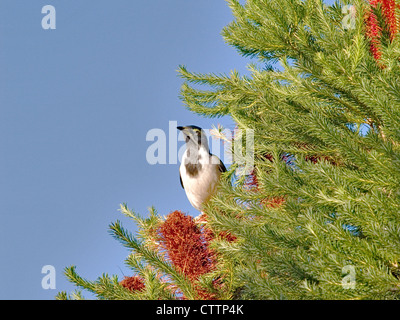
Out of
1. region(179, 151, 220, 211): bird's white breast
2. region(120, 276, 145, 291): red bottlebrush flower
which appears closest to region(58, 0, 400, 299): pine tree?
region(120, 276, 145, 291): red bottlebrush flower

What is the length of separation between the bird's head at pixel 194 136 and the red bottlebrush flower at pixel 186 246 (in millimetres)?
3010

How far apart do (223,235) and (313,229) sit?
5.50 ft

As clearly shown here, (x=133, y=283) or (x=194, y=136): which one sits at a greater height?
(x=194, y=136)

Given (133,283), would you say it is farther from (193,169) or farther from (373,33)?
(193,169)

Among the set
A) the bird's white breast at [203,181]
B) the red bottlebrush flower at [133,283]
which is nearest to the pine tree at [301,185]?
the red bottlebrush flower at [133,283]

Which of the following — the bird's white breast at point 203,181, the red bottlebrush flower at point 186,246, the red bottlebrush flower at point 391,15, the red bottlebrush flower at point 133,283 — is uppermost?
the red bottlebrush flower at point 391,15

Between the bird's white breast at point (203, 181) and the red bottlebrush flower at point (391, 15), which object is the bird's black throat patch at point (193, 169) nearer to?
the bird's white breast at point (203, 181)

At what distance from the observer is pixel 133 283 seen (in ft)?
14.3

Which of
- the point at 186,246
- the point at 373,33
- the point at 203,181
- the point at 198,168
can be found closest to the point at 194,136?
the point at 198,168

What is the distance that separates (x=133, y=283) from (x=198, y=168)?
9.90 ft

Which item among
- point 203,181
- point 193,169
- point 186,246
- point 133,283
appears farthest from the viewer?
point 193,169

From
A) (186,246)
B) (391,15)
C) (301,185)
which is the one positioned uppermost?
(391,15)

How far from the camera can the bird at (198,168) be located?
23.4 feet
